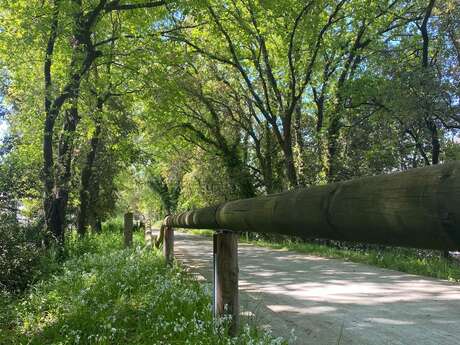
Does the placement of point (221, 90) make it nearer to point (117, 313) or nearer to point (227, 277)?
point (117, 313)

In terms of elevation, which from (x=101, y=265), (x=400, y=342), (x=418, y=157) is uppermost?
(x=418, y=157)

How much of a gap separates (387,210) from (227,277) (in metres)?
2.88

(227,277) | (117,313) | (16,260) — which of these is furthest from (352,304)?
(16,260)

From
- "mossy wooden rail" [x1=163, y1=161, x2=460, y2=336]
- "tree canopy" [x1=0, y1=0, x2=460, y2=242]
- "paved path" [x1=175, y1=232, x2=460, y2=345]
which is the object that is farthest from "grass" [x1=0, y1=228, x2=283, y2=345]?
"tree canopy" [x1=0, y1=0, x2=460, y2=242]

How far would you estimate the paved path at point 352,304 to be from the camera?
5.26 m

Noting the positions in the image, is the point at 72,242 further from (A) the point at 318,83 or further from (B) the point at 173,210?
(B) the point at 173,210

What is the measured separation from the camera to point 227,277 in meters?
4.32

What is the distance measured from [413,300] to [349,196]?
5769 millimetres

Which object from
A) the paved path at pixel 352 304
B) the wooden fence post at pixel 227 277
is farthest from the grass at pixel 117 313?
the paved path at pixel 352 304

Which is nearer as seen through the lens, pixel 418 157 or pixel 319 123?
pixel 418 157

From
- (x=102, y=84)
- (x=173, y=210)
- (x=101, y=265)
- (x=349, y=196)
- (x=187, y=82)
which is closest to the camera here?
(x=349, y=196)

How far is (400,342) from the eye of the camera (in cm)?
499

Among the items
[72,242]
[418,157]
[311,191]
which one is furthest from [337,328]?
[418,157]

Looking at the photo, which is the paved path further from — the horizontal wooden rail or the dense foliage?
the dense foliage
